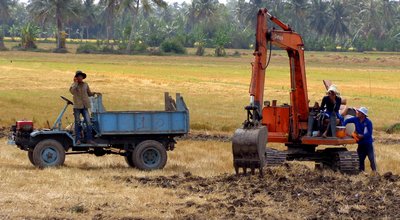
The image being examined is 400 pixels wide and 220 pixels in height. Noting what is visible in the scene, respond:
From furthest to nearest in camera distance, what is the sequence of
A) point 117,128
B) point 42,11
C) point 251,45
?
point 251,45 → point 42,11 → point 117,128

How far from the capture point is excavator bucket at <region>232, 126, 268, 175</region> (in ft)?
56.6

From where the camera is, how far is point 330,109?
790 inches

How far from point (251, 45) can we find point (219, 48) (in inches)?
1433

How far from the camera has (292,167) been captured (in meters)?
20.8

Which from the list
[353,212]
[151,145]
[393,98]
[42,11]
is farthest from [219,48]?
[353,212]

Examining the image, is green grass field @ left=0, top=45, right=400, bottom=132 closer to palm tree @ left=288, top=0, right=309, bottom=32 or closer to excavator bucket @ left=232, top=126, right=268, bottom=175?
excavator bucket @ left=232, top=126, right=268, bottom=175

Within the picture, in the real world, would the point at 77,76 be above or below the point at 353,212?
above

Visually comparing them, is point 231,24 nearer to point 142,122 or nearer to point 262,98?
point 142,122

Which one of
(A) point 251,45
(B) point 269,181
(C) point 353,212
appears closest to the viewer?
(C) point 353,212

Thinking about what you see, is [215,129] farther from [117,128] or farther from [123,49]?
[123,49]

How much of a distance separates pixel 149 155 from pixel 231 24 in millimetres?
142313

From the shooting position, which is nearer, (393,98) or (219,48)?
(393,98)

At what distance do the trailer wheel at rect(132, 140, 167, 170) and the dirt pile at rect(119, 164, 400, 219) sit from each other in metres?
1.96

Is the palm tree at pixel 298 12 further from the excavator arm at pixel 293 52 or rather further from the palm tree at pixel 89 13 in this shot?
the excavator arm at pixel 293 52
